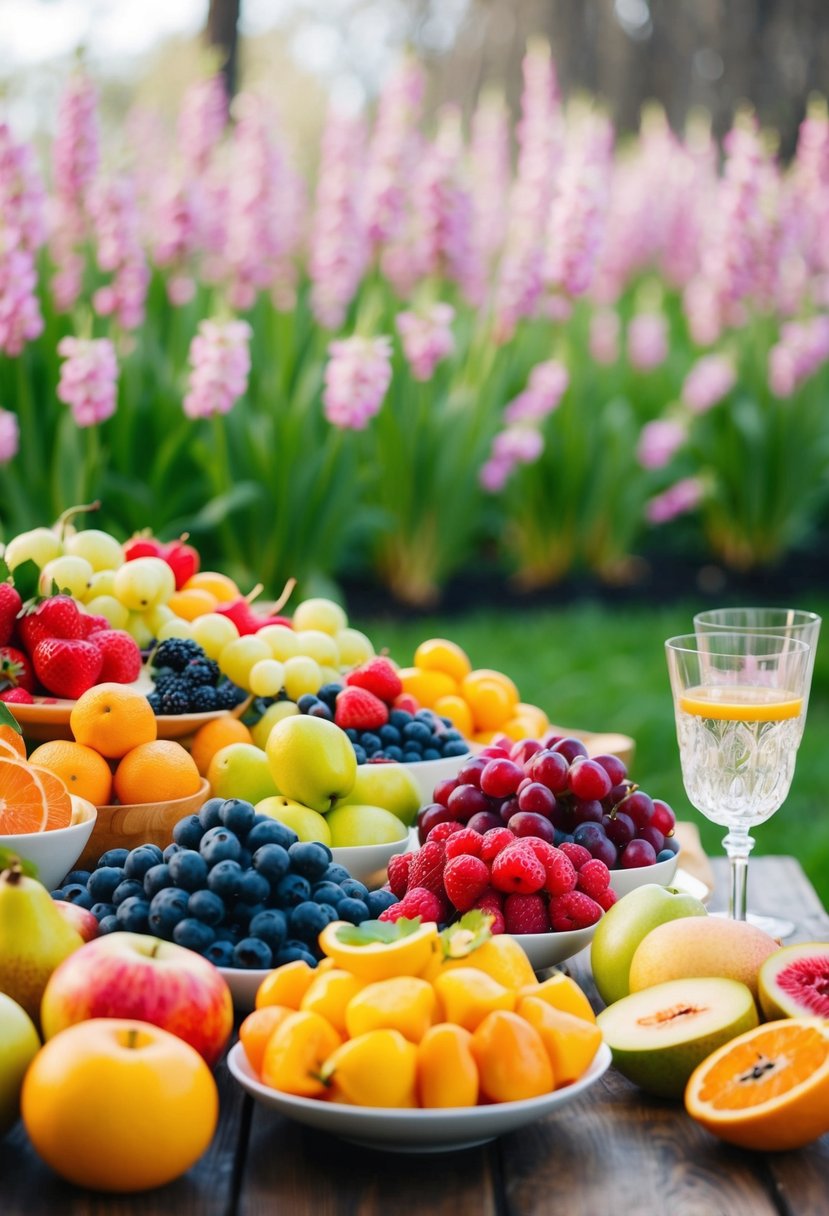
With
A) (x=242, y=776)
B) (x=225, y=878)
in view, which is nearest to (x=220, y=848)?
(x=225, y=878)

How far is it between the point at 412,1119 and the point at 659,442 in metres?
5.49

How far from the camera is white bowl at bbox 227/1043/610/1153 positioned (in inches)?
46.8

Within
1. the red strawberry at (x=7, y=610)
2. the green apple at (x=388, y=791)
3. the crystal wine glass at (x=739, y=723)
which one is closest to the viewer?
the crystal wine glass at (x=739, y=723)

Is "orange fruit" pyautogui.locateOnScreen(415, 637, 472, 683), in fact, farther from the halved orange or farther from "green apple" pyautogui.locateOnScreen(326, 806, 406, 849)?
the halved orange

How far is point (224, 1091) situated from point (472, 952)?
0.96 feet

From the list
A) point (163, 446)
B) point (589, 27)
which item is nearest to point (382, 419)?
point (163, 446)

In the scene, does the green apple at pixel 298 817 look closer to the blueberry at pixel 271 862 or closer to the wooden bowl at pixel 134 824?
the wooden bowl at pixel 134 824

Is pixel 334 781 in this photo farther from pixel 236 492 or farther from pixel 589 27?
pixel 589 27

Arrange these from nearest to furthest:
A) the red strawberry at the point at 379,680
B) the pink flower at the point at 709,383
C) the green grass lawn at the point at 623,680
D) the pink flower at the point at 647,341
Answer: the red strawberry at the point at 379,680
the green grass lawn at the point at 623,680
the pink flower at the point at 709,383
the pink flower at the point at 647,341

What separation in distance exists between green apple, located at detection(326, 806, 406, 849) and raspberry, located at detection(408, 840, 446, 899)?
0.19 metres

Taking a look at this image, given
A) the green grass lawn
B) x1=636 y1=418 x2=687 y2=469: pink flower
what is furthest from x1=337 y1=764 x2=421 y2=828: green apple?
x1=636 y1=418 x2=687 y2=469: pink flower

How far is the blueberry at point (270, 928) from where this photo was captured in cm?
146

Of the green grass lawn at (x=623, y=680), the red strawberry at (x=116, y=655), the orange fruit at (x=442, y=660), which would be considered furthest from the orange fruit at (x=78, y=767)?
the green grass lawn at (x=623, y=680)

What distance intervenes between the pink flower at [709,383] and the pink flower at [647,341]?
1.33 feet
